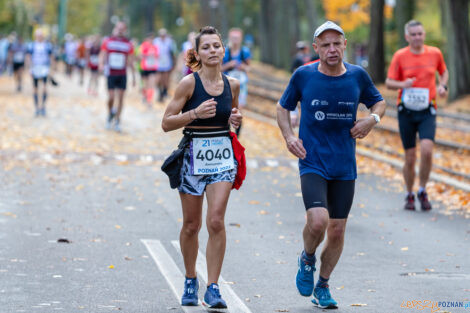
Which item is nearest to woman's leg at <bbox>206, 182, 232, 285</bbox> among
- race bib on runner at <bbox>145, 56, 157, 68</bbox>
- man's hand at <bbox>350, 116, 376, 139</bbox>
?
man's hand at <bbox>350, 116, 376, 139</bbox>

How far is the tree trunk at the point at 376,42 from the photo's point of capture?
31.9 meters

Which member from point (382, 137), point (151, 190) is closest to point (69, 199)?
point (151, 190)

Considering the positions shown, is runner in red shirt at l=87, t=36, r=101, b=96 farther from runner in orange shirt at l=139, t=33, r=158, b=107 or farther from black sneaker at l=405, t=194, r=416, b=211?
black sneaker at l=405, t=194, r=416, b=211

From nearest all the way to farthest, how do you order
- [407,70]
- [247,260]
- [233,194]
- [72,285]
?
[72,285] < [247,260] < [407,70] < [233,194]

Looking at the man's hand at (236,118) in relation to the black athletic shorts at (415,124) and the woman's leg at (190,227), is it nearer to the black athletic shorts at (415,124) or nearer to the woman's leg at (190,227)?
the woman's leg at (190,227)

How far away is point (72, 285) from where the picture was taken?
23.4ft

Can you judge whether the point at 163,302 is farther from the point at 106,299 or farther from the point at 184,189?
the point at 184,189

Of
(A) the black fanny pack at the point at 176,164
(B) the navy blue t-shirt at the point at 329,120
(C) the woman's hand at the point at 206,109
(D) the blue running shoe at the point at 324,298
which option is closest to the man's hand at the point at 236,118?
(C) the woman's hand at the point at 206,109

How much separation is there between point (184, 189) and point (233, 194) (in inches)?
240

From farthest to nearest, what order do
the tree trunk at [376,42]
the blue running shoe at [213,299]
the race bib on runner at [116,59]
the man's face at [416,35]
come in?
the tree trunk at [376,42], the race bib on runner at [116,59], the man's face at [416,35], the blue running shoe at [213,299]

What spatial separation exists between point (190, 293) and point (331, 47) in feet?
6.60

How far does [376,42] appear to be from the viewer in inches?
1270

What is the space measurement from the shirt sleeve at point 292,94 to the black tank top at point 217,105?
1.38ft

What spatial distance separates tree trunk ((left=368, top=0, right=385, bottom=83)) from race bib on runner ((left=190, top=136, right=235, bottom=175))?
25788 mm
